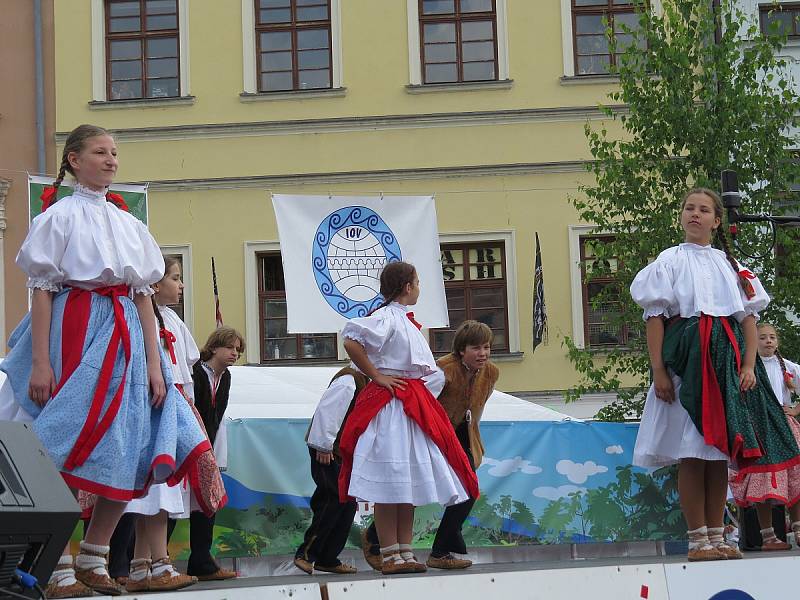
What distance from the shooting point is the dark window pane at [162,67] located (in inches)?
738

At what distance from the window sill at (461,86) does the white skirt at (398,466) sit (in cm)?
1242

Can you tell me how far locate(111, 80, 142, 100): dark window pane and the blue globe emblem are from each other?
6244 mm

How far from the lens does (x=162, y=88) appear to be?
18766mm

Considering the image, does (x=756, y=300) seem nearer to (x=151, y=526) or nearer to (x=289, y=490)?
(x=151, y=526)

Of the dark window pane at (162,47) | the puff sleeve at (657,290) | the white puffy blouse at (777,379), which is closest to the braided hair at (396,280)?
the puff sleeve at (657,290)

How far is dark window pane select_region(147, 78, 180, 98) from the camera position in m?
18.7

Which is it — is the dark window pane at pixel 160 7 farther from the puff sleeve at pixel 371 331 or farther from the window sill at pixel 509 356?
the puff sleeve at pixel 371 331

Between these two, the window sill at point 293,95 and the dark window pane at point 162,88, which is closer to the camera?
the window sill at point 293,95

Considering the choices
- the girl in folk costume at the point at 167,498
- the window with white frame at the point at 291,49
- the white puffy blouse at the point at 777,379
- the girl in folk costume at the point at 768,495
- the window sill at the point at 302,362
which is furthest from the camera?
the window with white frame at the point at 291,49

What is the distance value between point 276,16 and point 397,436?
43.4 feet

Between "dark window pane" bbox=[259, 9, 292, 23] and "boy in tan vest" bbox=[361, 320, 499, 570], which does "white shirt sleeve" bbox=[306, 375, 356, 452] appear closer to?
"boy in tan vest" bbox=[361, 320, 499, 570]

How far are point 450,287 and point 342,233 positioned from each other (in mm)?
5189

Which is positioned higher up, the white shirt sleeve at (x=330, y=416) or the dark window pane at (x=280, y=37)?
the dark window pane at (x=280, y=37)

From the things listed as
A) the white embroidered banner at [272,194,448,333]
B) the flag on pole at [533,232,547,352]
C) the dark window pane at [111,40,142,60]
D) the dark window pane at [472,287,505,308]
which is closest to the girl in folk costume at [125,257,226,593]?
the white embroidered banner at [272,194,448,333]
